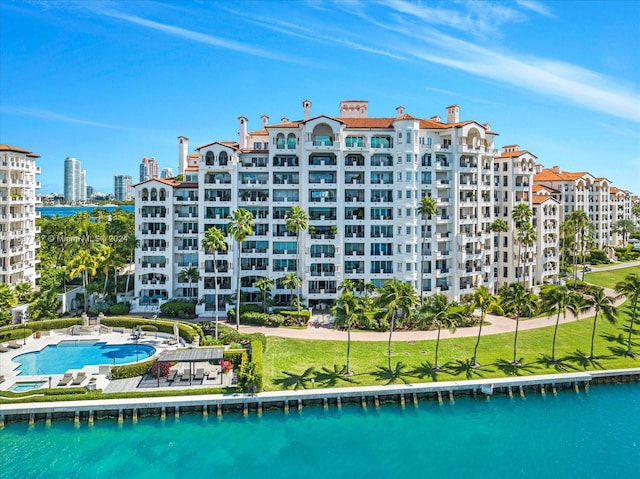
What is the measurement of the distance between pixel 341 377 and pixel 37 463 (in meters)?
26.2

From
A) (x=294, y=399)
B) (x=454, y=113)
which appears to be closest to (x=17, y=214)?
(x=294, y=399)

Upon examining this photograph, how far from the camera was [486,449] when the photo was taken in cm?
3822

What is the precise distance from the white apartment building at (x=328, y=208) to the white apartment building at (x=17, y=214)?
19.6 metres

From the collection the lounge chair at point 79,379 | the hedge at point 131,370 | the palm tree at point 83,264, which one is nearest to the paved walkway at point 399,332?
the hedge at point 131,370

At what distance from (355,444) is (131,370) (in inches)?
931

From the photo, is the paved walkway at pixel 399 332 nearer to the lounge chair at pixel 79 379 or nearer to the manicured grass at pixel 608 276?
the lounge chair at pixel 79 379

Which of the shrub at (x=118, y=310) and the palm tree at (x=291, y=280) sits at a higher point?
the palm tree at (x=291, y=280)

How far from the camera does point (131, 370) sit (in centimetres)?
4762

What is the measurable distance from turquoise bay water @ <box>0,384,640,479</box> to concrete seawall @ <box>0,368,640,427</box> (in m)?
0.81

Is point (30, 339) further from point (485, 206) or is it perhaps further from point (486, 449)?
point (485, 206)

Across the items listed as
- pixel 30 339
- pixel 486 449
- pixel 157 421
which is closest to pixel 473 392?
pixel 486 449

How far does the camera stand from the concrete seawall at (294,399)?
4119 cm

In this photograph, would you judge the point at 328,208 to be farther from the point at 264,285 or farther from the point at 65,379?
the point at 65,379

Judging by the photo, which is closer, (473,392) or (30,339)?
(473,392)
